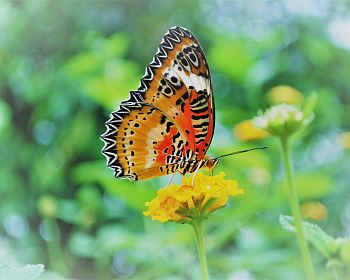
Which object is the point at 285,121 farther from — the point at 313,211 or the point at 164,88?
the point at 313,211

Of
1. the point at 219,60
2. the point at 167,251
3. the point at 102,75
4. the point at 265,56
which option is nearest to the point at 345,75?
the point at 265,56

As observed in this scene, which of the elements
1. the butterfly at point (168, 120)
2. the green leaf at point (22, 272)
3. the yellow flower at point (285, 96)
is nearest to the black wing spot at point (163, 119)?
the butterfly at point (168, 120)

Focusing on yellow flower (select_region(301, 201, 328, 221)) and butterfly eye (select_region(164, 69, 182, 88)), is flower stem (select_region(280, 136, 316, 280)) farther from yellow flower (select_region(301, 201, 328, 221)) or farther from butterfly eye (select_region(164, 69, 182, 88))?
yellow flower (select_region(301, 201, 328, 221))

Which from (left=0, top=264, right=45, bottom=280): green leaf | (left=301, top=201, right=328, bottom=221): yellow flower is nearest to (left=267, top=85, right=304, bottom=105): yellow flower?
(left=301, top=201, right=328, bottom=221): yellow flower

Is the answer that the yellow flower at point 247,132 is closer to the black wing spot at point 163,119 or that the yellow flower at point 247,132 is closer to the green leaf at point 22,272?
the black wing spot at point 163,119

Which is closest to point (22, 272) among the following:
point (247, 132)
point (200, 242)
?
point (200, 242)

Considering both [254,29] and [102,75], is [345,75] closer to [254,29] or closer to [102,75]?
[254,29]
